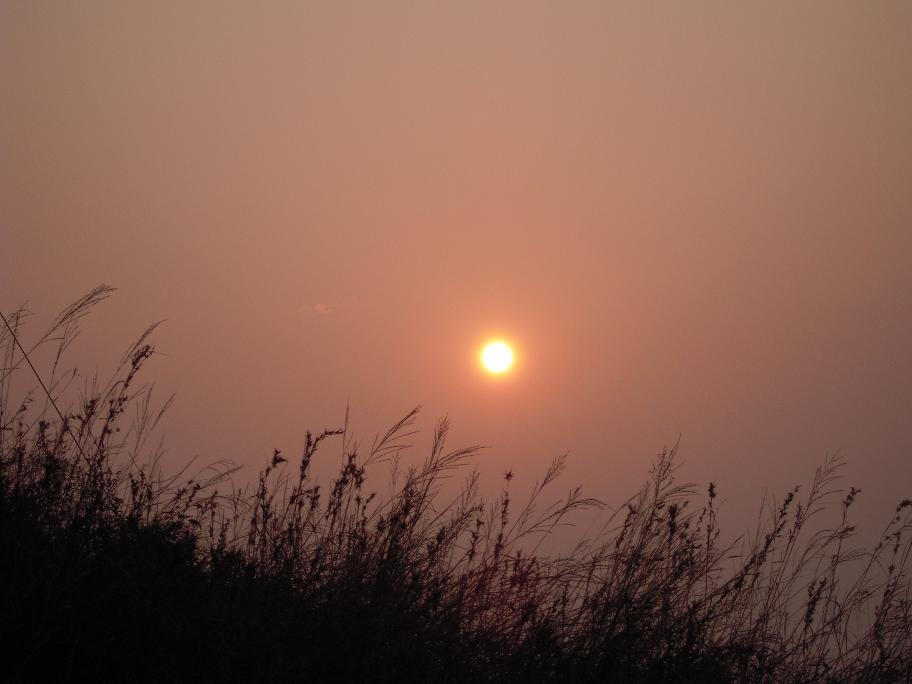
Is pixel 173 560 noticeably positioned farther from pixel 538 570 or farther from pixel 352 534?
pixel 538 570

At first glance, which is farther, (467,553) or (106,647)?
(467,553)

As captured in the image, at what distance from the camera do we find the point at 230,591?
9.08ft

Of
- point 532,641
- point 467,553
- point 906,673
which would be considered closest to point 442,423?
point 467,553

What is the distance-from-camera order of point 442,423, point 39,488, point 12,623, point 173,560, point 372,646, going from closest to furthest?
point 12,623 → point 372,646 → point 173,560 → point 39,488 → point 442,423

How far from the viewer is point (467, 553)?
365 centimetres

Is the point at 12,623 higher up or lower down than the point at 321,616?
lower down

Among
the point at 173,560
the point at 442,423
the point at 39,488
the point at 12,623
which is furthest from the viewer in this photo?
the point at 442,423

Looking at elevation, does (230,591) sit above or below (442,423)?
below

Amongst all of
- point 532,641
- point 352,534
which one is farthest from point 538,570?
point 352,534

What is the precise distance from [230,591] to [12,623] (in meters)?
0.61

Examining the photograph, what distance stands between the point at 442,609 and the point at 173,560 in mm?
957

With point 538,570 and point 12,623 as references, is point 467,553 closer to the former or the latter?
point 538,570

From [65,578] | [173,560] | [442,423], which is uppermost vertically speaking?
[442,423]

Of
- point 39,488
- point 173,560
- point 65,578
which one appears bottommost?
point 65,578
